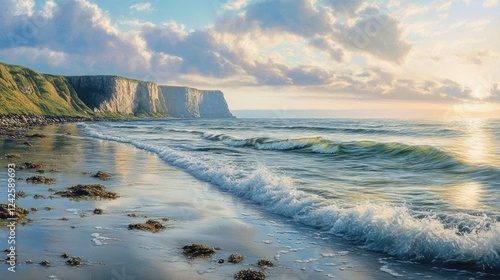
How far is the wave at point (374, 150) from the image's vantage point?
3019cm

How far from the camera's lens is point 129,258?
9.49m

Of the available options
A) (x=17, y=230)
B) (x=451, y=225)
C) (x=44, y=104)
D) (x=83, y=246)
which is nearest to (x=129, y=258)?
(x=83, y=246)

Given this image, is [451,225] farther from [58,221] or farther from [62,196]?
[62,196]

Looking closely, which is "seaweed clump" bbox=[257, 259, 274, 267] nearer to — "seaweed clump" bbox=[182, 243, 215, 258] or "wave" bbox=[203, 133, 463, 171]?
"seaweed clump" bbox=[182, 243, 215, 258]

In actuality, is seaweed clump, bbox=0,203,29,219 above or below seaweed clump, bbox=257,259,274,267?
above

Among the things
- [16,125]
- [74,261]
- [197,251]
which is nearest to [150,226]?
[197,251]

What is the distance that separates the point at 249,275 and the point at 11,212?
8075 mm

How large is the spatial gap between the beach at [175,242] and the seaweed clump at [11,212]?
267mm

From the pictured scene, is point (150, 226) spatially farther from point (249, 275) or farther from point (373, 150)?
point (373, 150)

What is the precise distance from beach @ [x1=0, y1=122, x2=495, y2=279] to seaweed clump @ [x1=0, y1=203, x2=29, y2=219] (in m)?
0.27

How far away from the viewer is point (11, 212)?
1244cm

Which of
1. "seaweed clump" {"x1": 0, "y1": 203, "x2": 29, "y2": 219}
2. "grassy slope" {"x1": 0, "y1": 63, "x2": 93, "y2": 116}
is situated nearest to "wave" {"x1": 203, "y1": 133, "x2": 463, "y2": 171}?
"seaweed clump" {"x1": 0, "y1": 203, "x2": 29, "y2": 219}

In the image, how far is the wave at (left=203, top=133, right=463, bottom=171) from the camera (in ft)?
99.0

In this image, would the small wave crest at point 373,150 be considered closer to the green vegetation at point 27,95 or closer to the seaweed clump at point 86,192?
the seaweed clump at point 86,192
